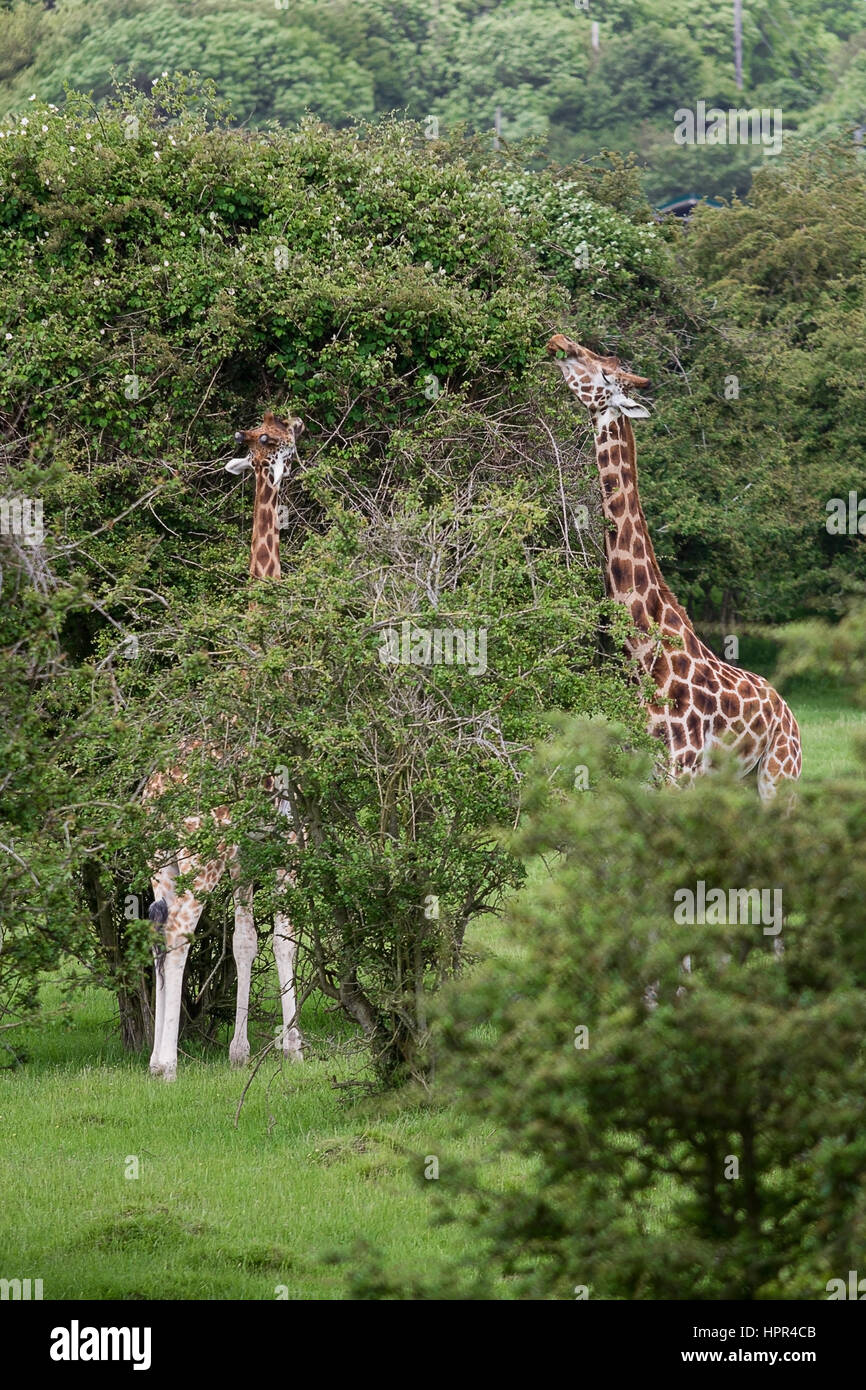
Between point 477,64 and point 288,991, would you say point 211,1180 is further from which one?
point 477,64

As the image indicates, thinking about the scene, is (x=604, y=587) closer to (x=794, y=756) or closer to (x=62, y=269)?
(x=794, y=756)

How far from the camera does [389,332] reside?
13.1 m

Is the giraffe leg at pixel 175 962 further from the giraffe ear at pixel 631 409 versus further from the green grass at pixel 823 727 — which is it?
the green grass at pixel 823 727

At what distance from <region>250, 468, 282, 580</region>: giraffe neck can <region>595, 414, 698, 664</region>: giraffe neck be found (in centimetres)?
220

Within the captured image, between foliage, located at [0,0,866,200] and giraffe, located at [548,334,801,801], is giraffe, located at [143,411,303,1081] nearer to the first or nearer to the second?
giraffe, located at [548,334,801,801]

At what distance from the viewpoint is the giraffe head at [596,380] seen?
11.8 m

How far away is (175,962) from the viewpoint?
1110 centimetres

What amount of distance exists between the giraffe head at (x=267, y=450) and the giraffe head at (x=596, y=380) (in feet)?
6.21

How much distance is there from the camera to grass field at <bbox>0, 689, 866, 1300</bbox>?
7.63 metres

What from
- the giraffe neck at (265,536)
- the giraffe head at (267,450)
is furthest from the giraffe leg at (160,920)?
the giraffe head at (267,450)
